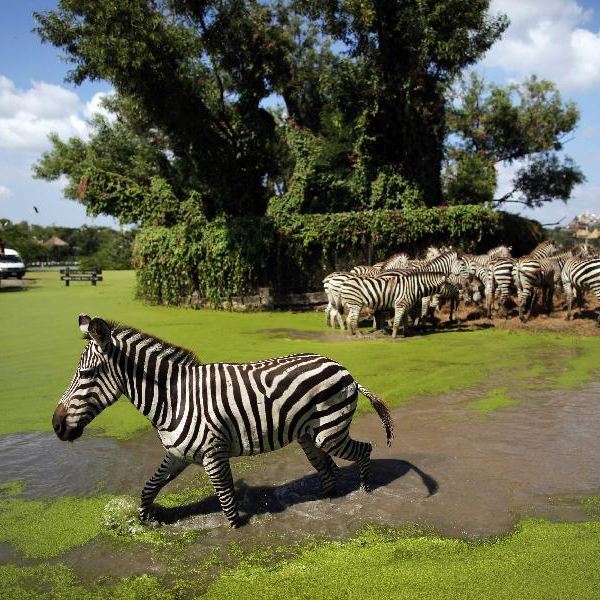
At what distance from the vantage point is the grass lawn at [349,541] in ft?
11.7

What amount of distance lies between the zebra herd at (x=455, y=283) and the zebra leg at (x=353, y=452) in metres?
7.43

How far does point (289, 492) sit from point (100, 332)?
2244 millimetres

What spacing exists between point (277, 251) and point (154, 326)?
16.6 feet

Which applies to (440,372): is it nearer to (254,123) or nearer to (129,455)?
(129,455)

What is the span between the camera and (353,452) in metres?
4.64

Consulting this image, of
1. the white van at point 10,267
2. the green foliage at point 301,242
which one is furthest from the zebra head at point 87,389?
the white van at point 10,267

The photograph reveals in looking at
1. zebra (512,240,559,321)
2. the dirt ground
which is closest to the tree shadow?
the dirt ground

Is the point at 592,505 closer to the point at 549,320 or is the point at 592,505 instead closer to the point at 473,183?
the point at 549,320

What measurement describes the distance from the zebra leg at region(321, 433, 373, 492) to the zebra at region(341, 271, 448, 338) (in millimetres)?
7425

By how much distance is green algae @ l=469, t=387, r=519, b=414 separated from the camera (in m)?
7.27

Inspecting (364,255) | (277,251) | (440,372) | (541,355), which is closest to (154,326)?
(277,251)

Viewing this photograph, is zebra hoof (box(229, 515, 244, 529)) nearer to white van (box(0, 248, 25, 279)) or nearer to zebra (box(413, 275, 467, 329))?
zebra (box(413, 275, 467, 329))

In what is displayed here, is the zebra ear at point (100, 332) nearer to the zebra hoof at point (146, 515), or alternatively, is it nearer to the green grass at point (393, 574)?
the zebra hoof at point (146, 515)

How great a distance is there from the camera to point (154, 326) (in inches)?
577
